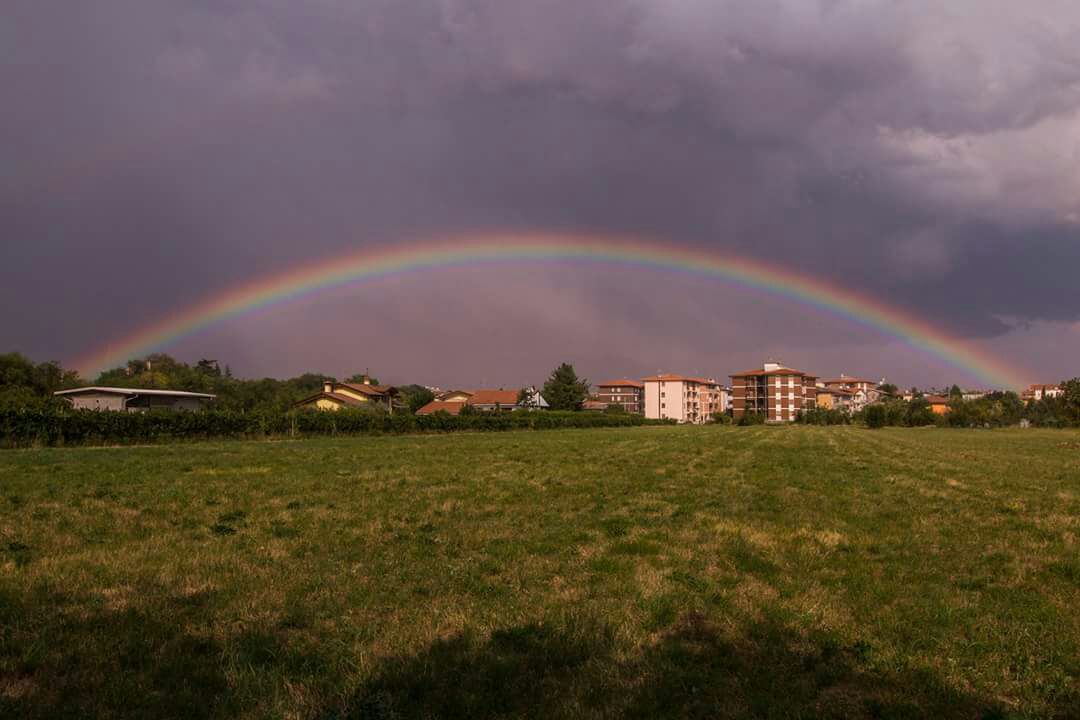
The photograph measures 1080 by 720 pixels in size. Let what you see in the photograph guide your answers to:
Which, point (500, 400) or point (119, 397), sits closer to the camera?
point (119, 397)

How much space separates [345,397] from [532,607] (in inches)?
4338

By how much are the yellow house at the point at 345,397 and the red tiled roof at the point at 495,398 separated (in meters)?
39.2

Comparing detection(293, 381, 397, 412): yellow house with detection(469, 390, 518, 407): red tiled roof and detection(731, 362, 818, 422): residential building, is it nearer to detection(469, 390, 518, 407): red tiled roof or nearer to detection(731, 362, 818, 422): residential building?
detection(469, 390, 518, 407): red tiled roof

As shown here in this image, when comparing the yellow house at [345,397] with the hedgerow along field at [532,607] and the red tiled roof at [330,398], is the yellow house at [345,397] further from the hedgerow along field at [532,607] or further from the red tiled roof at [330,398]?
the hedgerow along field at [532,607]

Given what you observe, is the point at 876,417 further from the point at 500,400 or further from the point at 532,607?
the point at 532,607

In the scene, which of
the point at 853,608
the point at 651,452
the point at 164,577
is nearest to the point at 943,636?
the point at 853,608

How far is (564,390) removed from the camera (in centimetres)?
14312

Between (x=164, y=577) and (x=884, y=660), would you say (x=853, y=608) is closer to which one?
(x=884, y=660)

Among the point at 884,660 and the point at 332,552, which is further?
the point at 332,552

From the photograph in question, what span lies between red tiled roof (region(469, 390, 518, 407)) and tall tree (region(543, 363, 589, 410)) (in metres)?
16.5

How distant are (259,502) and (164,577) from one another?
6346mm

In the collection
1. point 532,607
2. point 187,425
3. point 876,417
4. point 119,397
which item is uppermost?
point 119,397

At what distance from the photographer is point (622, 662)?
558 centimetres

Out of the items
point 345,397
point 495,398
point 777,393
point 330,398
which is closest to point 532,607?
point 330,398
